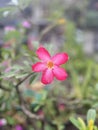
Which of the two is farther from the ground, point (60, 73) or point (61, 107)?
point (60, 73)

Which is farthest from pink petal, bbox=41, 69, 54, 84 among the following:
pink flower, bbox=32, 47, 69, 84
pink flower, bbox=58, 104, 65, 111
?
pink flower, bbox=58, 104, 65, 111

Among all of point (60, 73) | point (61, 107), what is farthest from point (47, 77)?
point (61, 107)

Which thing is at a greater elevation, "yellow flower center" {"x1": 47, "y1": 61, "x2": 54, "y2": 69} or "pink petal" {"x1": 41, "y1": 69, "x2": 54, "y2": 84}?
"yellow flower center" {"x1": 47, "y1": 61, "x2": 54, "y2": 69}

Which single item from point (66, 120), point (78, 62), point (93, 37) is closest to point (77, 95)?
point (66, 120)

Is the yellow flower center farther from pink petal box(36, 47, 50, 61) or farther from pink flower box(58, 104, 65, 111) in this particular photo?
pink flower box(58, 104, 65, 111)

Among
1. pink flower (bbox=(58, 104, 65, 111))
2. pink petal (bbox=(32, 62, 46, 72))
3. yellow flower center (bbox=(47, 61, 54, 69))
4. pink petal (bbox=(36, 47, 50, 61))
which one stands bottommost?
pink flower (bbox=(58, 104, 65, 111))

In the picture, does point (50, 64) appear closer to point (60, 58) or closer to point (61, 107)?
point (60, 58)

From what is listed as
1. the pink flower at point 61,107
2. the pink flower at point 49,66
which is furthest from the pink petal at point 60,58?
the pink flower at point 61,107

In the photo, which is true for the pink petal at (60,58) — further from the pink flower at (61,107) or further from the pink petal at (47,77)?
the pink flower at (61,107)
